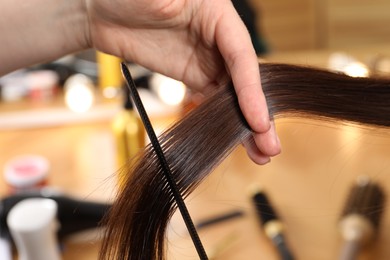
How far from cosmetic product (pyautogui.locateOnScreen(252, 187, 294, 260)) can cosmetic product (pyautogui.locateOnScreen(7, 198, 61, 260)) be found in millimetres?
474

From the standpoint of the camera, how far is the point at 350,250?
1121mm

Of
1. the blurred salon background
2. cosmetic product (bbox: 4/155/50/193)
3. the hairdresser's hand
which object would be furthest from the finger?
cosmetic product (bbox: 4/155/50/193)

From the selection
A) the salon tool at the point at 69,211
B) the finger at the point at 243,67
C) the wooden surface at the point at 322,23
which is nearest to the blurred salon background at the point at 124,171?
the salon tool at the point at 69,211

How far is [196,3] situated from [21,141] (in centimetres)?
89

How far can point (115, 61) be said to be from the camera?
1.73m

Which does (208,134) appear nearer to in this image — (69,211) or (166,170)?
(166,170)

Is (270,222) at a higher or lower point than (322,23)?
lower

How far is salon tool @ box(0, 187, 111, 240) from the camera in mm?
1204

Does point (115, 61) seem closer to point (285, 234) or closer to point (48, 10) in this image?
point (48, 10)

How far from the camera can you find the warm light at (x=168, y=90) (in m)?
1.72

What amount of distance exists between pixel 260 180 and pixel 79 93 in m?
0.76

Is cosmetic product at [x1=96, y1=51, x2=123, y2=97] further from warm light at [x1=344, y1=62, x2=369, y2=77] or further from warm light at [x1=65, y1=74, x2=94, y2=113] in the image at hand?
warm light at [x1=344, y1=62, x2=369, y2=77]

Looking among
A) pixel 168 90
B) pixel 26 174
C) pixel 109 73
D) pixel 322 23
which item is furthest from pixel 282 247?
pixel 322 23

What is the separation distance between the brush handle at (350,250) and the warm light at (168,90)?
2.49 feet
